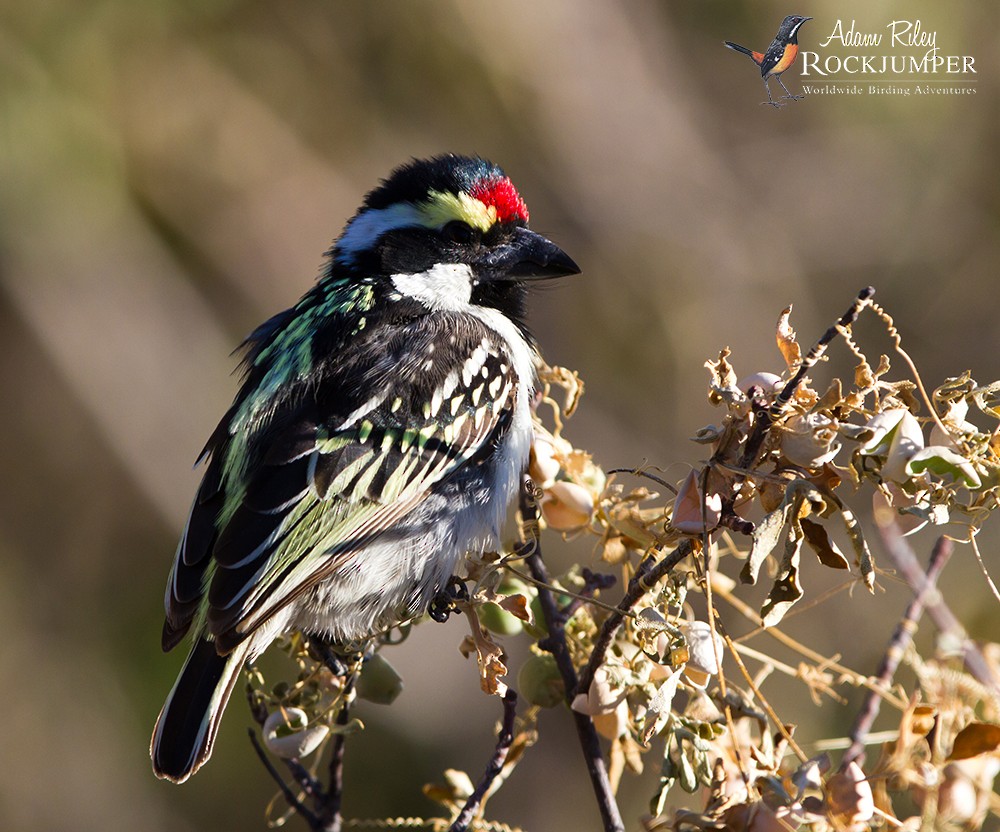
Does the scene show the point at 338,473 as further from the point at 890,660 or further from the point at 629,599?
the point at 890,660

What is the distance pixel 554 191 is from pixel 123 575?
2.79 metres

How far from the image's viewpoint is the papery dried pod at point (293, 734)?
2.03m

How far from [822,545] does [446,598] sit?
1216 mm

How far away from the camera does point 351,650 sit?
2305 millimetres

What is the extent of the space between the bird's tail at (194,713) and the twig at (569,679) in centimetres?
77

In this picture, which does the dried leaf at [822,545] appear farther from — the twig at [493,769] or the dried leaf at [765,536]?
the twig at [493,769]

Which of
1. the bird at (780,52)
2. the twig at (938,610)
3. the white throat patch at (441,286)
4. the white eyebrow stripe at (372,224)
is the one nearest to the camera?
the twig at (938,610)

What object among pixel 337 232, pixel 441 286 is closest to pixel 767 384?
pixel 441 286

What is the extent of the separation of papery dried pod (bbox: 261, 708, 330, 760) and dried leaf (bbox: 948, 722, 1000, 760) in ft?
3.47

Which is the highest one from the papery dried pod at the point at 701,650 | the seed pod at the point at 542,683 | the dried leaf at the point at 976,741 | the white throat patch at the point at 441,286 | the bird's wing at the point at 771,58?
the bird's wing at the point at 771,58

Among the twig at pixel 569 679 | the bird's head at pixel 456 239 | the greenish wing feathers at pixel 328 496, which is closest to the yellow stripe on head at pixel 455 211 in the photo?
the bird's head at pixel 456 239

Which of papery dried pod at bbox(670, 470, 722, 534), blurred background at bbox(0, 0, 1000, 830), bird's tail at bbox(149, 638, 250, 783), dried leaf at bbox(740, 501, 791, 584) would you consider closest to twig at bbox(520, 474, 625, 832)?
papery dried pod at bbox(670, 470, 722, 534)

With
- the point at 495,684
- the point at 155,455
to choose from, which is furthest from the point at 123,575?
the point at 495,684

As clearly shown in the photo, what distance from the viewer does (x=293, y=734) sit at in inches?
81.0
